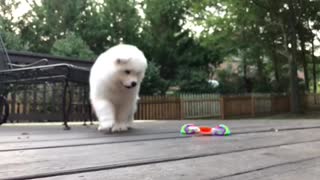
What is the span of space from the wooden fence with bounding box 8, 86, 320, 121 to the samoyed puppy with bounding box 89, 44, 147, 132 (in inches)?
60.9

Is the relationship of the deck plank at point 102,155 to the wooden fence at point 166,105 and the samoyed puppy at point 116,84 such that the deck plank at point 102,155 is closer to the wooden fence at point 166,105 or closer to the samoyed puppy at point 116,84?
the samoyed puppy at point 116,84

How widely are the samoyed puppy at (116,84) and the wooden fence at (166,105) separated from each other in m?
1.55

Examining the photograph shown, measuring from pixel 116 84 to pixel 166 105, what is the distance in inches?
574

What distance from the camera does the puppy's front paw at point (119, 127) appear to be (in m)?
4.28

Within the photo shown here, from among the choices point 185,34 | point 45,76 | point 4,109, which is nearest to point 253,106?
point 185,34

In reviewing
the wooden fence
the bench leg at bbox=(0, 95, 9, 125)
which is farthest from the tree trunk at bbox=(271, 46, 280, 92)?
the bench leg at bbox=(0, 95, 9, 125)

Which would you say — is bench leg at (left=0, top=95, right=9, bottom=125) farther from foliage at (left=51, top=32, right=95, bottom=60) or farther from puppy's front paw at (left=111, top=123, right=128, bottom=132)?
foliage at (left=51, top=32, right=95, bottom=60)

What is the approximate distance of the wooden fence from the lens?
7.19 meters

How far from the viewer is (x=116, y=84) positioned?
14.4ft

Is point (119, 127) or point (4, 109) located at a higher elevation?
point (4, 109)

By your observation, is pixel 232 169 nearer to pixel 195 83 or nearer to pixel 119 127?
pixel 119 127

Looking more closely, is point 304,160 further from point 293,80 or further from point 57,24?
point 57,24

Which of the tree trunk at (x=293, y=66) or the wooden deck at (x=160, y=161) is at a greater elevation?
the tree trunk at (x=293, y=66)

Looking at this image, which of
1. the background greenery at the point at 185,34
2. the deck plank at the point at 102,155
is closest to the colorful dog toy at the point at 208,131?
the deck plank at the point at 102,155
